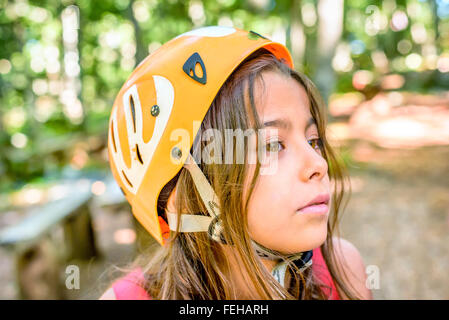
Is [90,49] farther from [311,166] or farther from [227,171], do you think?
[311,166]

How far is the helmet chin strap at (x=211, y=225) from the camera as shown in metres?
1.45

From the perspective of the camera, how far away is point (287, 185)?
1.34 metres

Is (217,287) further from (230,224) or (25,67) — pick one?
(25,67)

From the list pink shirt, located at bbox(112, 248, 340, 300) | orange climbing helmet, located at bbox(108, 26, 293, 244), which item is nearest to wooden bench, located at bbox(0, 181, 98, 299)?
pink shirt, located at bbox(112, 248, 340, 300)

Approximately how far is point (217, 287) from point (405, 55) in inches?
1101

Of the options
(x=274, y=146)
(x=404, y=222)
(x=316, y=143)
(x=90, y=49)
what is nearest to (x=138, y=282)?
(x=274, y=146)

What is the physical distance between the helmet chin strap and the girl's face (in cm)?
7

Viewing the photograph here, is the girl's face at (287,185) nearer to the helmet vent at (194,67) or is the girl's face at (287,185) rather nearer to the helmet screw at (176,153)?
the helmet vent at (194,67)

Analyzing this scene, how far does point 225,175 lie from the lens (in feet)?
4.68

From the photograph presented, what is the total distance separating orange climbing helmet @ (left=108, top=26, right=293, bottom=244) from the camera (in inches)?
57.5

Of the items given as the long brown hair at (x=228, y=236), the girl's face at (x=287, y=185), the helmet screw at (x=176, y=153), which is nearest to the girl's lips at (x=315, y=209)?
the girl's face at (x=287, y=185)

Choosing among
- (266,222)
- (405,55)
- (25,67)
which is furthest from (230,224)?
(405,55)

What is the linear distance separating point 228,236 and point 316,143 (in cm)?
57

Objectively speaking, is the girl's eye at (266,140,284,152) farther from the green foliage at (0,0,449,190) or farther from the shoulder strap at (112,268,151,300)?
the green foliage at (0,0,449,190)
